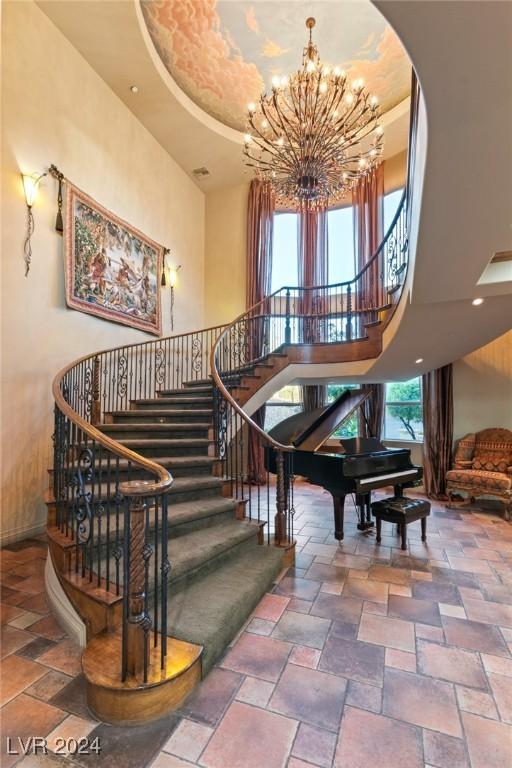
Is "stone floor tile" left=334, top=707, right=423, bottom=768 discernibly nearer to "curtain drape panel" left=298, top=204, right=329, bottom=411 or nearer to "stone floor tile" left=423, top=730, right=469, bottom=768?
"stone floor tile" left=423, top=730, right=469, bottom=768

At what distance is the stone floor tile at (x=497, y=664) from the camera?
6.77 feet

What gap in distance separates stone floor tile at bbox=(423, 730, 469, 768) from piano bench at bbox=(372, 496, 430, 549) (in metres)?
2.25

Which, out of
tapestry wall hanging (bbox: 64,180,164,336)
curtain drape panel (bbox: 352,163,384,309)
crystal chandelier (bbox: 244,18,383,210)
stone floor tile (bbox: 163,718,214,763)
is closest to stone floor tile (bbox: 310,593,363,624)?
stone floor tile (bbox: 163,718,214,763)

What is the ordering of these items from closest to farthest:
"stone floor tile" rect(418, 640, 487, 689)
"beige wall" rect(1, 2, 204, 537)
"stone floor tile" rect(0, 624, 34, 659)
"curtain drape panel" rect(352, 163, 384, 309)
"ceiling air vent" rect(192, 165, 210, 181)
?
"stone floor tile" rect(418, 640, 487, 689), "stone floor tile" rect(0, 624, 34, 659), "beige wall" rect(1, 2, 204, 537), "curtain drape panel" rect(352, 163, 384, 309), "ceiling air vent" rect(192, 165, 210, 181)

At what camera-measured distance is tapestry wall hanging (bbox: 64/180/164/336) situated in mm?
4719

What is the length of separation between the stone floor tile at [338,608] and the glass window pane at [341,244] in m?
6.11

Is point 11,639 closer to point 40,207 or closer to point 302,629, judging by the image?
point 302,629

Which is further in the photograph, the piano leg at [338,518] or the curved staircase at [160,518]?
the piano leg at [338,518]

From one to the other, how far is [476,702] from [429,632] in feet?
1.90

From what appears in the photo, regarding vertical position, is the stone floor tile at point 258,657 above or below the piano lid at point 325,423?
below

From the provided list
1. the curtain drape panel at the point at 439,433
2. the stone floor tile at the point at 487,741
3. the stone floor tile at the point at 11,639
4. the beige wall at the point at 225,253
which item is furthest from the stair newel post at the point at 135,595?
the beige wall at the point at 225,253

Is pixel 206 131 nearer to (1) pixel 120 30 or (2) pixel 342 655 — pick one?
(1) pixel 120 30

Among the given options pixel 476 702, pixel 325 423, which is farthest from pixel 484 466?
pixel 476 702

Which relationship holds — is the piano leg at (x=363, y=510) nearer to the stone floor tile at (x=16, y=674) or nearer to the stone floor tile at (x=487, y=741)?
the stone floor tile at (x=487, y=741)
